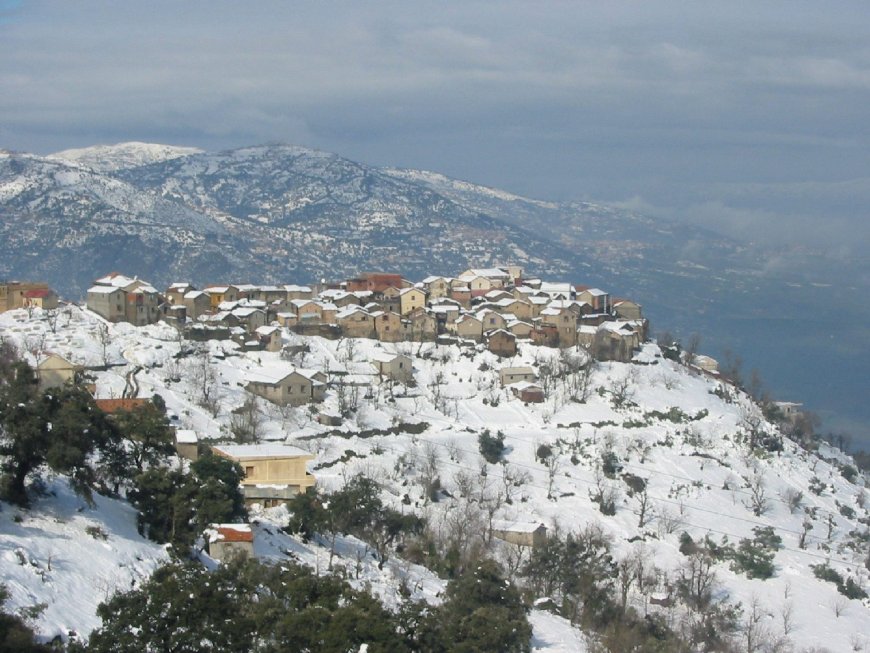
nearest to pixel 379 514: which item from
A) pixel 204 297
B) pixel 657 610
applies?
pixel 657 610

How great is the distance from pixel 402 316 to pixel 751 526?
2603cm

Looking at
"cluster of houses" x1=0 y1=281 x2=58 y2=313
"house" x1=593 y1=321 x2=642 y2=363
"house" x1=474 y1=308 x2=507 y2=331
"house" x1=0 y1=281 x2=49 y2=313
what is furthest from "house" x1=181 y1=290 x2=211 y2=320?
"house" x1=593 y1=321 x2=642 y2=363

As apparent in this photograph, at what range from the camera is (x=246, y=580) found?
23.3 metres

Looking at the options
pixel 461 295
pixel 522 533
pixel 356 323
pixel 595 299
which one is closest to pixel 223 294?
pixel 356 323

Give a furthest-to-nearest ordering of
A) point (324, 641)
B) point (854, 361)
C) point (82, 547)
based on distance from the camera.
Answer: point (854, 361) < point (82, 547) < point (324, 641)

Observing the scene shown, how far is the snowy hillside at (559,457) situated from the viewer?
45500 millimetres

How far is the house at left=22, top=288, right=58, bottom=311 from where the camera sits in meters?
64.3

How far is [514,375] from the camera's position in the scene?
62.0 meters

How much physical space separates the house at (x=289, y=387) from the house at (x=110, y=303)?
11.5m

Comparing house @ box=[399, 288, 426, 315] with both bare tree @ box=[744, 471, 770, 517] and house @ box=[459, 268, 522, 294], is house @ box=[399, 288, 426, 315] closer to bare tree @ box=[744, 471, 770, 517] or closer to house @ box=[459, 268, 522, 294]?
house @ box=[459, 268, 522, 294]

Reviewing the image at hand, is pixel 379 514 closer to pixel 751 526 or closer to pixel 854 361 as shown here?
pixel 751 526

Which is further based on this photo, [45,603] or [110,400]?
[110,400]

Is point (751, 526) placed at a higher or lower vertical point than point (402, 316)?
lower

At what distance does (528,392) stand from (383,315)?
1212cm
